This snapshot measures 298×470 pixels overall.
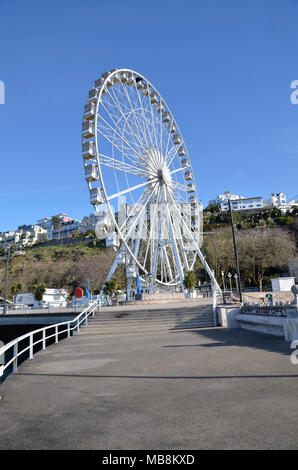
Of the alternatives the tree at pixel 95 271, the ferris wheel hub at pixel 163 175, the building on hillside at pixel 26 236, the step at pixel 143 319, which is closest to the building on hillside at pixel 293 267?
the ferris wheel hub at pixel 163 175

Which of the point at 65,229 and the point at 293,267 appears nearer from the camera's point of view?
the point at 293,267

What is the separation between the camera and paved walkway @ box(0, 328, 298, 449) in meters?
3.41

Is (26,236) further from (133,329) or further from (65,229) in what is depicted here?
(133,329)

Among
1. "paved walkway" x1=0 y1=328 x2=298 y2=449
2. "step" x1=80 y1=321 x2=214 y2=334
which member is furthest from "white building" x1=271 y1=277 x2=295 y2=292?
"paved walkway" x1=0 y1=328 x2=298 y2=449

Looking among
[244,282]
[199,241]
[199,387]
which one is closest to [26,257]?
[244,282]

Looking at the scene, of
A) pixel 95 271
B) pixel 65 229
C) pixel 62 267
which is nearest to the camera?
pixel 95 271

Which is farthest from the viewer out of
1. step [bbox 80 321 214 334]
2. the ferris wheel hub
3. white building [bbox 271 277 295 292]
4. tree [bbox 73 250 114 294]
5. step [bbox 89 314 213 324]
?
tree [bbox 73 250 114 294]

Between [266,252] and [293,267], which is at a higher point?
[266,252]

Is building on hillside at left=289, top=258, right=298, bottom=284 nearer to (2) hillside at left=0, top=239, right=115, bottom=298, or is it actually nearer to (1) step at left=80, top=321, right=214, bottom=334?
(2) hillside at left=0, top=239, right=115, bottom=298

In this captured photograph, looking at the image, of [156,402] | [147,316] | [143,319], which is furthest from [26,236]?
[156,402]

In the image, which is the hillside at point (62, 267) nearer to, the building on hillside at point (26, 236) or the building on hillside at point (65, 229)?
the building on hillside at point (26, 236)

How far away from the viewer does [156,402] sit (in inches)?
186

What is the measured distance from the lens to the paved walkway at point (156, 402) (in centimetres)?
341

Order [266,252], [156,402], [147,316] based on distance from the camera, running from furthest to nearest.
Answer: [266,252] < [147,316] < [156,402]
